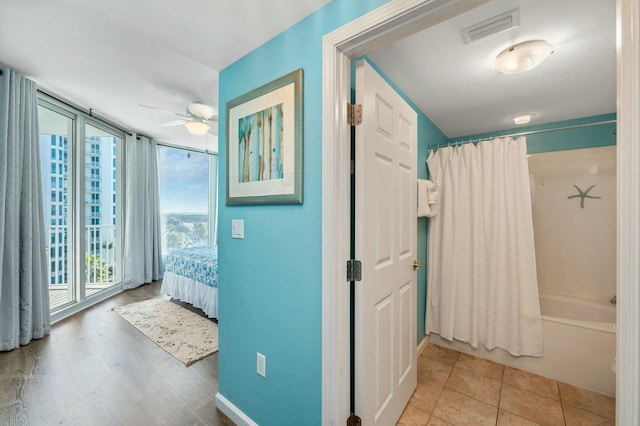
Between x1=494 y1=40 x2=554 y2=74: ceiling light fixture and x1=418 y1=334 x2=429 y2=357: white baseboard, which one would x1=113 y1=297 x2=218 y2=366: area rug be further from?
x1=494 y1=40 x2=554 y2=74: ceiling light fixture

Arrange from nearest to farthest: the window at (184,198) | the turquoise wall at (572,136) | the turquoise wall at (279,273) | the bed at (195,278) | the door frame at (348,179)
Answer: the door frame at (348,179)
the turquoise wall at (279,273)
the turquoise wall at (572,136)
the bed at (195,278)
the window at (184,198)

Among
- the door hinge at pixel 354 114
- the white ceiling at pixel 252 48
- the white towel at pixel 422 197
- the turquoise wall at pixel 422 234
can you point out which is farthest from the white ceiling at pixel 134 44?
the turquoise wall at pixel 422 234

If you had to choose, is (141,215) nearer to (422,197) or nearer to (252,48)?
(252,48)

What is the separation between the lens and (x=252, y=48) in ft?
4.83

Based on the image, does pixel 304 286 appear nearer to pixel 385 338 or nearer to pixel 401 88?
pixel 385 338

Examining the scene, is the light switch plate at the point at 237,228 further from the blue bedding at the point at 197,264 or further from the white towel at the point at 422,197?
the blue bedding at the point at 197,264

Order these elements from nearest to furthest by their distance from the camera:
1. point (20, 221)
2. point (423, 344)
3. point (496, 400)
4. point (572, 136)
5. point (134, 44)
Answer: point (496, 400) < point (134, 44) < point (20, 221) < point (423, 344) < point (572, 136)

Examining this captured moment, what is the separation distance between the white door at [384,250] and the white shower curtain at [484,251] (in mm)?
933

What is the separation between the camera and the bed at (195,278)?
308 centimetres

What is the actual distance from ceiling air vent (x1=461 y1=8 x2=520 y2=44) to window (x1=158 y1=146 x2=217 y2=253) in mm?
4913

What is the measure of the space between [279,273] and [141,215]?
4.01 metres

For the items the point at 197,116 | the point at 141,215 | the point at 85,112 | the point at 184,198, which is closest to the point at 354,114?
the point at 197,116

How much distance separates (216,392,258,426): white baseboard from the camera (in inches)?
59.7

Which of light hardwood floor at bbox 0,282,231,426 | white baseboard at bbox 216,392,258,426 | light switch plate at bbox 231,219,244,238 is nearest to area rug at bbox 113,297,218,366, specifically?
light hardwood floor at bbox 0,282,231,426
